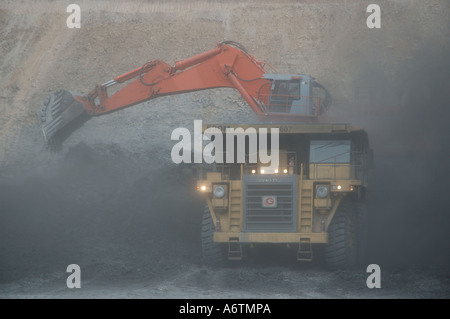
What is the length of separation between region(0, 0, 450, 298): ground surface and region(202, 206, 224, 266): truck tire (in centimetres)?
27

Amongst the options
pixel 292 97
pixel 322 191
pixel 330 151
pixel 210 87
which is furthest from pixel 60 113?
pixel 322 191

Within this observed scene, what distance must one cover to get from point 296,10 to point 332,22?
5.97 feet

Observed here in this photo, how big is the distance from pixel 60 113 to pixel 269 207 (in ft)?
20.6

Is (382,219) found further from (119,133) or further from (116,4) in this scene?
(116,4)

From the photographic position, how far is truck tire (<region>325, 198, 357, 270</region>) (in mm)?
16781

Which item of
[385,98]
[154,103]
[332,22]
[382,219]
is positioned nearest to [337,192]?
[382,219]

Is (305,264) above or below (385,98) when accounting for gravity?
below

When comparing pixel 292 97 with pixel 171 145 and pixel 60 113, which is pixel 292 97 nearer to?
pixel 60 113

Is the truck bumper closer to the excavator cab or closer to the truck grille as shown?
the truck grille

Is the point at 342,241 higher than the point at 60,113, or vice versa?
the point at 60,113

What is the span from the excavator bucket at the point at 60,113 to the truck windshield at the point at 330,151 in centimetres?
624

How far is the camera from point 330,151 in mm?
17281

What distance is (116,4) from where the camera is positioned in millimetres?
37781

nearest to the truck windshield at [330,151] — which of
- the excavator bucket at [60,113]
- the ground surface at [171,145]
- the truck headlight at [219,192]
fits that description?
the truck headlight at [219,192]
